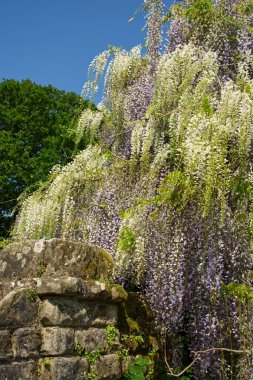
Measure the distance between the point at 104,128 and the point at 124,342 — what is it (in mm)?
3420

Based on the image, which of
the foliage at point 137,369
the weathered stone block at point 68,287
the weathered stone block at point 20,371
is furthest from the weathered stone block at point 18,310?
the foliage at point 137,369

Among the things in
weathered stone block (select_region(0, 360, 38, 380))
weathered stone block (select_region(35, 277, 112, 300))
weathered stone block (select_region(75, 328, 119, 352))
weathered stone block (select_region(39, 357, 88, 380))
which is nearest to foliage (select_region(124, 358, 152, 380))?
weathered stone block (select_region(75, 328, 119, 352))

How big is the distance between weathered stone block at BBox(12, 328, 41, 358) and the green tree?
702 centimetres

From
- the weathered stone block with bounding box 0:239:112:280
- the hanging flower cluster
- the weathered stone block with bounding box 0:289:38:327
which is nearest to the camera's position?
the weathered stone block with bounding box 0:289:38:327

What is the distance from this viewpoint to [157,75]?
5.85 meters

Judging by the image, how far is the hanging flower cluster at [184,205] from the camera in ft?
13.8

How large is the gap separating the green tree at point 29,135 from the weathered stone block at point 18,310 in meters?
6.91

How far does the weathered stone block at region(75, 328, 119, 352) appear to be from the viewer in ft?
11.9

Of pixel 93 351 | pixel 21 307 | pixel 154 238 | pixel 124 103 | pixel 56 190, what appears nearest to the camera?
pixel 21 307

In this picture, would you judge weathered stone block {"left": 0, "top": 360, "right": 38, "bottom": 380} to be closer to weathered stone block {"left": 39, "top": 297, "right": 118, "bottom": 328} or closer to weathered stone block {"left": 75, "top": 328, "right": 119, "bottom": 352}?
weathered stone block {"left": 39, "top": 297, "right": 118, "bottom": 328}

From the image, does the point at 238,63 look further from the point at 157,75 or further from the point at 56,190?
the point at 56,190

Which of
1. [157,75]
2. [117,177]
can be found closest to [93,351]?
[117,177]

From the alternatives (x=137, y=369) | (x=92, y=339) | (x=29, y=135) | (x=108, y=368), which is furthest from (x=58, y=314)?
(x=29, y=135)

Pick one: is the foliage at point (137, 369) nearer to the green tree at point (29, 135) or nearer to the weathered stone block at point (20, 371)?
the weathered stone block at point (20, 371)
